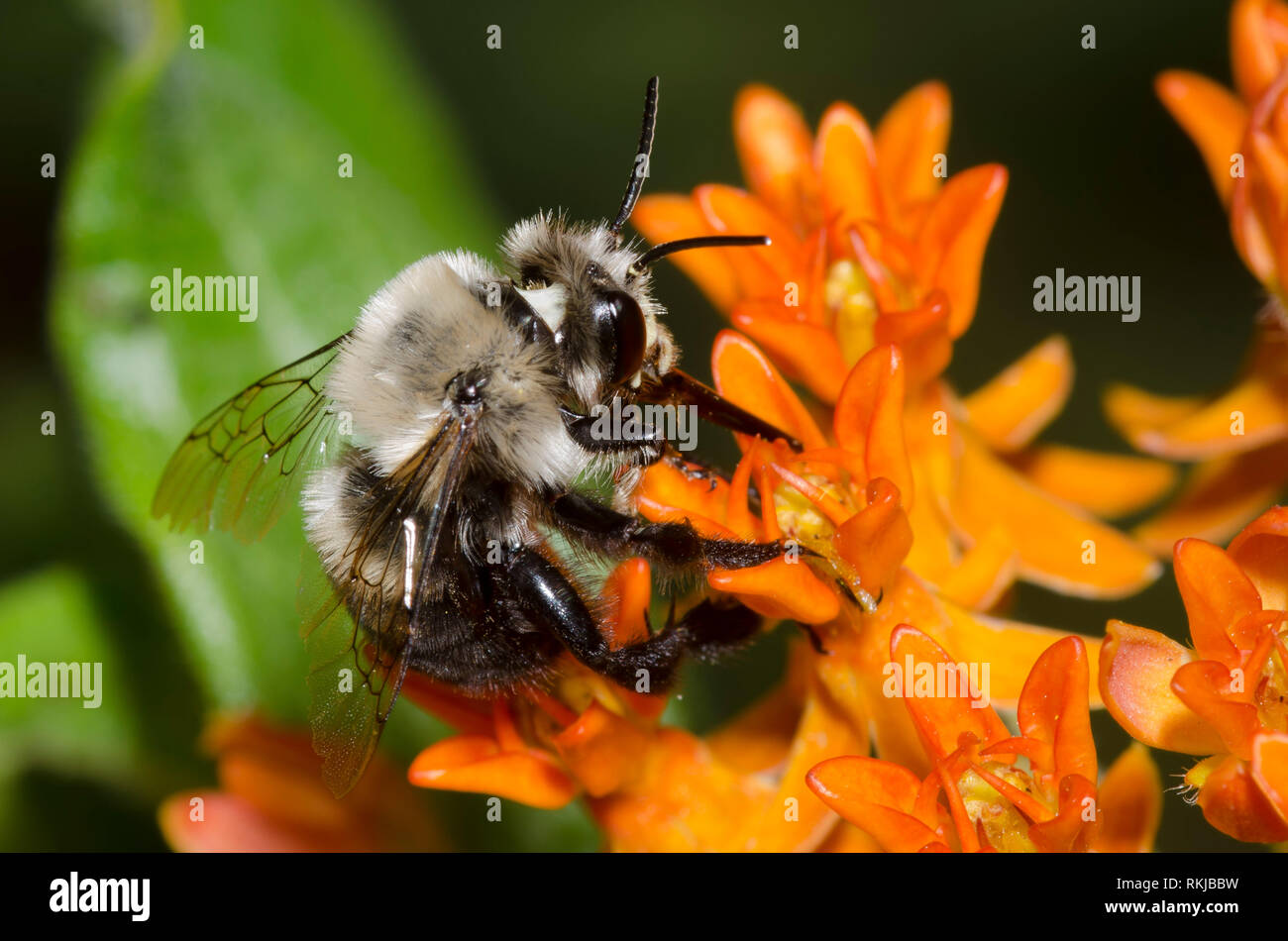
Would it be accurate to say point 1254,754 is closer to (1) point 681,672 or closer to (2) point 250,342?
(1) point 681,672

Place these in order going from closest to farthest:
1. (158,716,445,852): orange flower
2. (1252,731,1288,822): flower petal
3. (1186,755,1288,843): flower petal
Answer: (1252,731,1288,822): flower petal < (1186,755,1288,843): flower petal < (158,716,445,852): orange flower

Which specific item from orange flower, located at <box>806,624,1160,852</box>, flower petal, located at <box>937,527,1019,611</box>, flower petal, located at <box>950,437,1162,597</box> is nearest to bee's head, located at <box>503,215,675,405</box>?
orange flower, located at <box>806,624,1160,852</box>

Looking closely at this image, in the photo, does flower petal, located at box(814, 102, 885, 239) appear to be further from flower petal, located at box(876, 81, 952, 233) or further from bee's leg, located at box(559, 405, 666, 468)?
bee's leg, located at box(559, 405, 666, 468)

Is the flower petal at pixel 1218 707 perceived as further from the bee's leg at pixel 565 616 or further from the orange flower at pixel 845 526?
the bee's leg at pixel 565 616

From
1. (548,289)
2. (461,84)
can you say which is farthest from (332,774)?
(461,84)

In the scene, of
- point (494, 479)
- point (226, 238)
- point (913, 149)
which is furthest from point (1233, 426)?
point (226, 238)

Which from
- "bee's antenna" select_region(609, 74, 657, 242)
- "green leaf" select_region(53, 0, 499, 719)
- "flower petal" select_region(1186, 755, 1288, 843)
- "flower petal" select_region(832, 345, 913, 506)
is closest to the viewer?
"flower petal" select_region(1186, 755, 1288, 843)

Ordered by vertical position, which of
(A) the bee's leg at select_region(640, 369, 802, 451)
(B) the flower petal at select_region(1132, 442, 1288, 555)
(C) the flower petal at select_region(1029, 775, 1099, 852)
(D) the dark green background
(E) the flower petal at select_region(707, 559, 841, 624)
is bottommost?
(C) the flower petal at select_region(1029, 775, 1099, 852)

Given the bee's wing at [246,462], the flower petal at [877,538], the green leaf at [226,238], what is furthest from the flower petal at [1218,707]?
the green leaf at [226,238]
